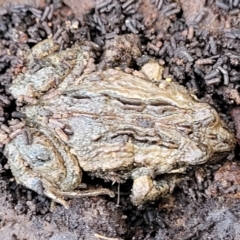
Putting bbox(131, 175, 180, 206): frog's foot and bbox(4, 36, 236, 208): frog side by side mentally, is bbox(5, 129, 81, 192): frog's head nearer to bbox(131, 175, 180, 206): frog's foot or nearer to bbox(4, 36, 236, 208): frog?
bbox(4, 36, 236, 208): frog

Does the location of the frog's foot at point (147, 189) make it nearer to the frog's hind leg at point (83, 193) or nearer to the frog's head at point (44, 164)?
the frog's hind leg at point (83, 193)

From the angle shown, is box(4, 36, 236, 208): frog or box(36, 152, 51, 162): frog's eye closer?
box(4, 36, 236, 208): frog

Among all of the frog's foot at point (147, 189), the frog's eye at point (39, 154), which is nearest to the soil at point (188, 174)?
the frog's foot at point (147, 189)

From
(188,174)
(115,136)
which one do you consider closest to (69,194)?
(115,136)

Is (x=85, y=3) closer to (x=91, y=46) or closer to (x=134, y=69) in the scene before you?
(x=91, y=46)

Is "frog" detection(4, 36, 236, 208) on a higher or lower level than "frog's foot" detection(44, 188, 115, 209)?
higher

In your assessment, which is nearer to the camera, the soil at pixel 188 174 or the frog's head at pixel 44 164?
the soil at pixel 188 174

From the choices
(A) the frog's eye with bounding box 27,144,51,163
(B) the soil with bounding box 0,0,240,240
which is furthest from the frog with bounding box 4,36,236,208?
(B) the soil with bounding box 0,0,240,240
